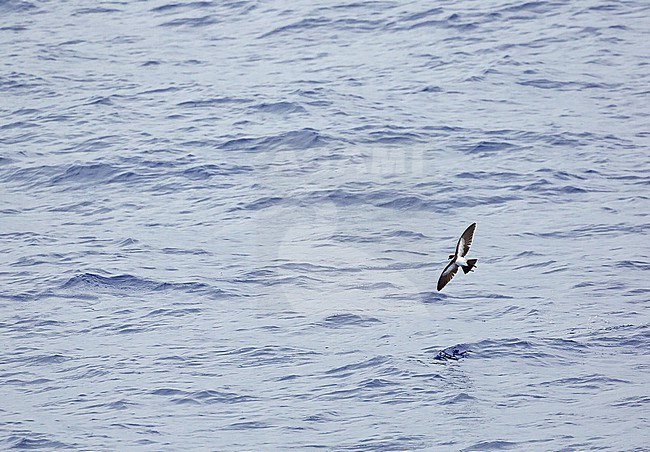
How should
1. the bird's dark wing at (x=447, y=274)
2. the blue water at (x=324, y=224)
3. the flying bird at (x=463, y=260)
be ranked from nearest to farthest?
the blue water at (x=324, y=224) < the flying bird at (x=463, y=260) < the bird's dark wing at (x=447, y=274)

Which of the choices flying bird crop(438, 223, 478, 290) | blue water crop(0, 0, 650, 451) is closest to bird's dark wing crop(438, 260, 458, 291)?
flying bird crop(438, 223, 478, 290)

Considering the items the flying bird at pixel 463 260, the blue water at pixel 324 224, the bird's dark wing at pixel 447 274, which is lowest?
the blue water at pixel 324 224

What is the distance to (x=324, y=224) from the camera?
69.4ft

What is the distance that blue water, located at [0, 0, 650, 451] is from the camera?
15328 mm

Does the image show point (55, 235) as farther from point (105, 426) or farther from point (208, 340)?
point (105, 426)

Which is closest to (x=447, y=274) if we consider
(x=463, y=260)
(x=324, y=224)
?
(x=463, y=260)

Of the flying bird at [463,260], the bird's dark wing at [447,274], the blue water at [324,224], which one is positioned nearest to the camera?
the blue water at [324,224]

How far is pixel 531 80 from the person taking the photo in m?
26.7

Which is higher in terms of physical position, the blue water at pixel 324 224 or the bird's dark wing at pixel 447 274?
the bird's dark wing at pixel 447 274

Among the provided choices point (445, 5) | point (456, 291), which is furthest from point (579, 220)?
point (445, 5)

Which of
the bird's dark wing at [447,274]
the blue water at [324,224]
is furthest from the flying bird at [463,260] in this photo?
the blue water at [324,224]

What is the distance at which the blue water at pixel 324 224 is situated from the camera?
50.3 feet

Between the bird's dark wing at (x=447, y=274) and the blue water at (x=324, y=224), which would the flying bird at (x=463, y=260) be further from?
the blue water at (x=324, y=224)

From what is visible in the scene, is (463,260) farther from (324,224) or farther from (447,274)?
(324,224)
